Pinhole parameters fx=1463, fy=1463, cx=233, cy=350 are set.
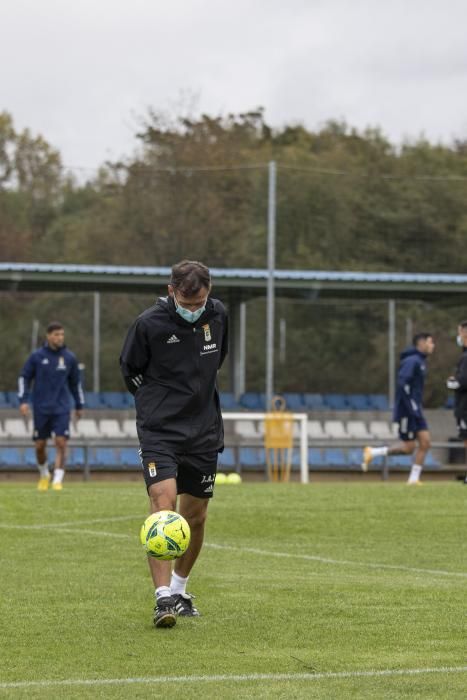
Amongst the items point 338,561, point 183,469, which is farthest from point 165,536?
point 338,561

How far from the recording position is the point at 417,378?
22.6m

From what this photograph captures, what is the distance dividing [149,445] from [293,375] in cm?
3362

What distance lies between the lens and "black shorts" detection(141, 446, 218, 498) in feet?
27.6

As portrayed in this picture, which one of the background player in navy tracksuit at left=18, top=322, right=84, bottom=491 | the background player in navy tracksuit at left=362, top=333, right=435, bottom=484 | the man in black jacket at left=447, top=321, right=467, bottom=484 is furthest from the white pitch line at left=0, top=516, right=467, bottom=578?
the background player in navy tracksuit at left=362, top=333, right=435, bottom=484

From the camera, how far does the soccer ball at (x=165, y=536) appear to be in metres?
8.03

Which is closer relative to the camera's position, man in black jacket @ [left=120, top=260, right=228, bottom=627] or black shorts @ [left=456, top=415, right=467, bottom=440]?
man in black jacket @ [left=120, top=260, right=228, bottom=627]

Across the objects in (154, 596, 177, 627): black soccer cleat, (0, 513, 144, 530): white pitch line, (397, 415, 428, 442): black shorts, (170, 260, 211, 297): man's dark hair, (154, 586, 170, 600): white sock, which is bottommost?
(0, 513, 144, 530): white pitch line

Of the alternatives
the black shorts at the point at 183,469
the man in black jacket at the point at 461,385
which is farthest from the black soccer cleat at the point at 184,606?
the man in black jacket at the point at 461,385

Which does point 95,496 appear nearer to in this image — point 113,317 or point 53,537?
point 53,537

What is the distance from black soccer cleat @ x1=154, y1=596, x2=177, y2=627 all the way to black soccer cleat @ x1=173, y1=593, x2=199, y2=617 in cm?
44

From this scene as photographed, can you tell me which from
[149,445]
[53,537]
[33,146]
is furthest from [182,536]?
[33,146]

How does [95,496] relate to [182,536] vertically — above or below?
below

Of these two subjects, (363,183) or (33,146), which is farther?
(33,146)

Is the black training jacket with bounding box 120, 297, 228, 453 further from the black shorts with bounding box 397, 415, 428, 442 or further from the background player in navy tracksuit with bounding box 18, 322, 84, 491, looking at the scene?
the black shorts with bounding box 397, 415, 428, 442
